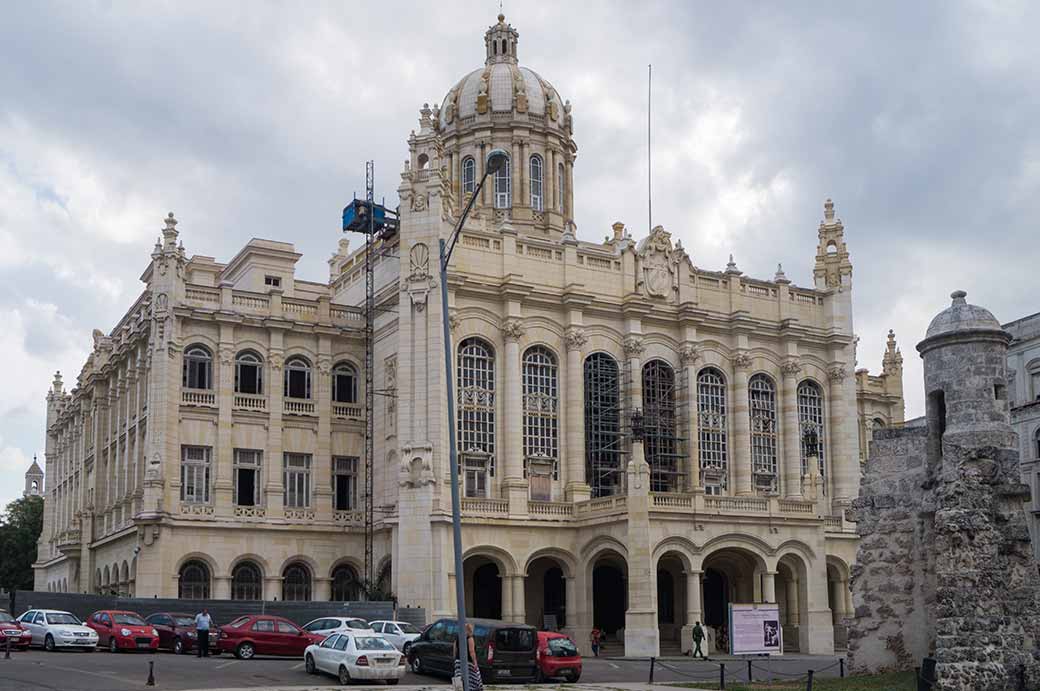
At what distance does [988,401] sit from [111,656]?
2755 centimetres

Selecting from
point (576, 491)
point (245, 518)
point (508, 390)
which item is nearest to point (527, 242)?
point (508, 390)

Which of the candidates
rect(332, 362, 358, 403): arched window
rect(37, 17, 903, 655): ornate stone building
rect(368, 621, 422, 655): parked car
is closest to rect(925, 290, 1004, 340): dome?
rect(368, 621, 422, 655): parked car

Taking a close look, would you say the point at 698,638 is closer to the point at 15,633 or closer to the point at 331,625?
the point at 331,625

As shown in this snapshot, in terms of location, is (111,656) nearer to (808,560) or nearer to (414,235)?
(414,235)

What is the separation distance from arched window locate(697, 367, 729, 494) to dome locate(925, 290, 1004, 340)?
1244 inches

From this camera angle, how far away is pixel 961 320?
31703 mm

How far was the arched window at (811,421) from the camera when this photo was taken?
67.2 meters

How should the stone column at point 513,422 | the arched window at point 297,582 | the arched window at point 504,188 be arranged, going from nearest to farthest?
1. the stone column at point 513,422
2. the arched window at point 297,582
3. the arched window at point 504,188

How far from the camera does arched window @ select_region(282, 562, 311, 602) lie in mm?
58750

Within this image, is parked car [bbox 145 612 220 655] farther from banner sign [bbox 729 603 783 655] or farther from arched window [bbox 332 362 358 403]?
banner sign [bbox 729 603 783 655]

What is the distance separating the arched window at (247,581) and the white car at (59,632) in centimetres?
1301

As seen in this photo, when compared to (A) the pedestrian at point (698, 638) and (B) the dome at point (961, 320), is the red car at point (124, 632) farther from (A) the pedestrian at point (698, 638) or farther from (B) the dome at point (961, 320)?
(B) the dome at point (961, 320)

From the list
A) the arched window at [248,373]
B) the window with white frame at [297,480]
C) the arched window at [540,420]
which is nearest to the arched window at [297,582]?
the window with white frame at [297,480]

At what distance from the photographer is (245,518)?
189 feet
